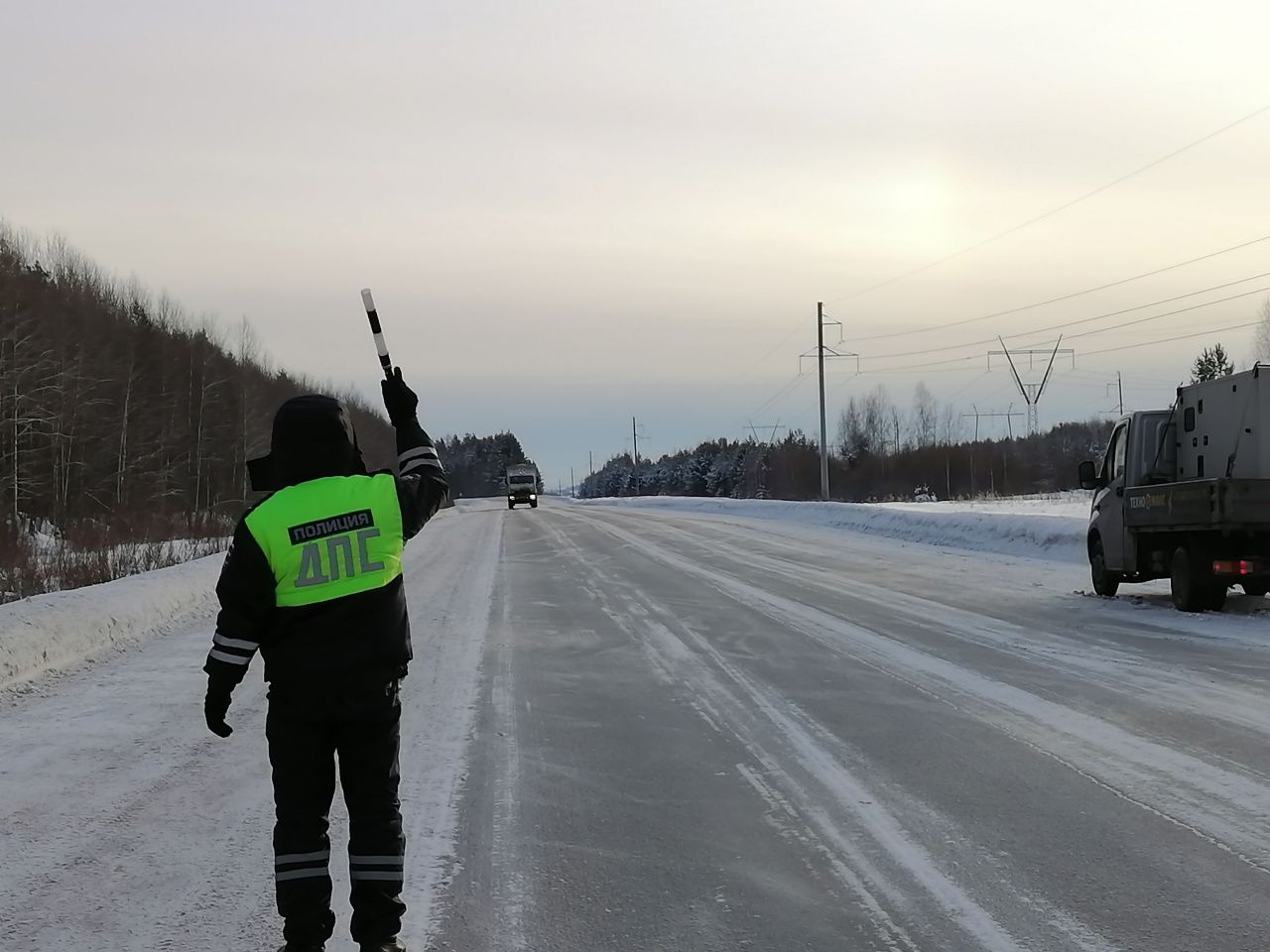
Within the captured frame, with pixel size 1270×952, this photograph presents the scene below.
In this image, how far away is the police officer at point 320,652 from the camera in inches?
142

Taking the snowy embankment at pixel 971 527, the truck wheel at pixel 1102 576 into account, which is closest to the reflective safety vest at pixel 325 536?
the truck wheel at pixel 1102 576

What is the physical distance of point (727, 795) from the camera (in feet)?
18.7

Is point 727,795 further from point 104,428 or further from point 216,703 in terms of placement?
point 104,428

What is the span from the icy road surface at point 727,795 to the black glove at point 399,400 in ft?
6.41

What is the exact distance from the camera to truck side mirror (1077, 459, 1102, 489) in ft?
51.2

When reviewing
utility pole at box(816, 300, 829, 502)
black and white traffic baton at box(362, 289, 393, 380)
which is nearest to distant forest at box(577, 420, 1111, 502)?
utility pole at box(816, 300, 829, 502)

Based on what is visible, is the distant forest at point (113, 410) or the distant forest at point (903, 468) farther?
the distant forest at point (903, 468)

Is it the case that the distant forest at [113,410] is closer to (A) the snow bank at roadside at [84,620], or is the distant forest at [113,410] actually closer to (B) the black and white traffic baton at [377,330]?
(A) the snow bank at roadside at [84,620]

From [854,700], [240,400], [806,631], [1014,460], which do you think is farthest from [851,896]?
[1014,460]

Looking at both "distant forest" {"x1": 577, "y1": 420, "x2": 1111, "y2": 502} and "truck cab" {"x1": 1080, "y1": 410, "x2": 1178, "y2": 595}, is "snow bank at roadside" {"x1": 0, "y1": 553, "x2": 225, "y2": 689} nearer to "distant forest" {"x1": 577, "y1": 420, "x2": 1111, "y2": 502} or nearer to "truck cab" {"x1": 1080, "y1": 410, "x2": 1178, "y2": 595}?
"truck cab" {"x1": 1080, "y1": 410, "x2": 1178, "y2": 595}

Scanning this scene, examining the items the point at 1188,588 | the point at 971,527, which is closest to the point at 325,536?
the point at 1188,588

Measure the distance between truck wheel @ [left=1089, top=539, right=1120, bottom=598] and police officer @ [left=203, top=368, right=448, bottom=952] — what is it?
13.5 m

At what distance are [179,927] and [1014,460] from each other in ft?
334

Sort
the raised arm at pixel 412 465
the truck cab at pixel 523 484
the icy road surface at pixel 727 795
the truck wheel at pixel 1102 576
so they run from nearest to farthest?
1. the raised arm at pixel 412 465
2. the icy road surface at pixel 727 795
3. the truck wheel at pixel 1102 576
4. the truck cab at pixel 523 484
